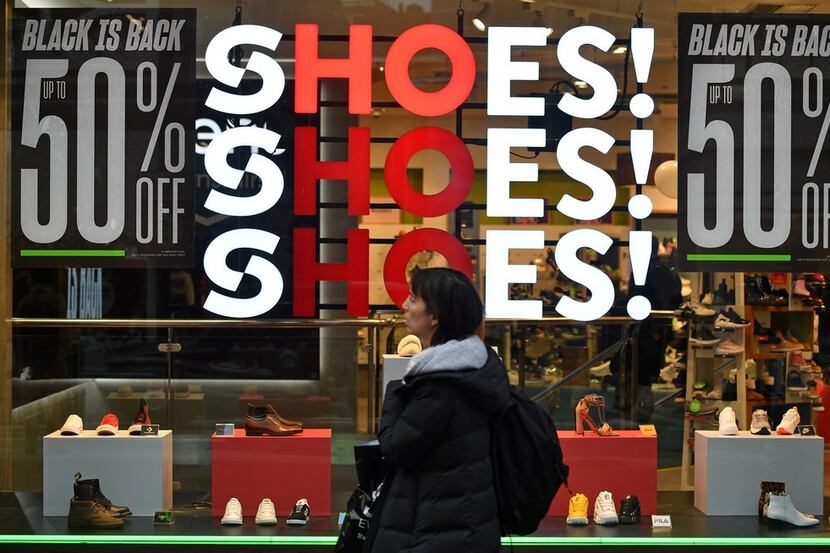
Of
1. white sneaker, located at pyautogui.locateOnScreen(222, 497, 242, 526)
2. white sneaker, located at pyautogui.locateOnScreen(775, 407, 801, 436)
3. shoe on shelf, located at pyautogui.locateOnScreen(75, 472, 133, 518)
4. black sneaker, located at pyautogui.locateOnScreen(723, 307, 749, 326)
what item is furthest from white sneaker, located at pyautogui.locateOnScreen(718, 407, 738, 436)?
shoe on shelf, located at pyautogui.locateOnScreen(75, 472, 133, 518)

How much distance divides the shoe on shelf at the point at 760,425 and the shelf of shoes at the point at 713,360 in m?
0.06

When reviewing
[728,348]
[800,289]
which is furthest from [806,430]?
[728,348]

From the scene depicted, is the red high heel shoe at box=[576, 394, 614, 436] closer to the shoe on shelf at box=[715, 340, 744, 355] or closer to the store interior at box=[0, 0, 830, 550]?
the store interior at box=[0, 0, 830, 550]

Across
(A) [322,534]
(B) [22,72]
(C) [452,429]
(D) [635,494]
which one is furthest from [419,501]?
(B) [22,72]

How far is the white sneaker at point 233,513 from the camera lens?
5336 millimetres

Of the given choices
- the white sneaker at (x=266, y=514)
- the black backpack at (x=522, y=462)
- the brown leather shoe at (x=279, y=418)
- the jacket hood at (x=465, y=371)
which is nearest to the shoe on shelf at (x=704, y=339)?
the brown leather shoe at (x=279, y=418)

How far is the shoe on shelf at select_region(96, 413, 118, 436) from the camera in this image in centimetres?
552

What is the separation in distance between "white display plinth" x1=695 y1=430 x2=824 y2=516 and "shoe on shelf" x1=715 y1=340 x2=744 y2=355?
0.90 m

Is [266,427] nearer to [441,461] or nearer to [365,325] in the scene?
[365,325]

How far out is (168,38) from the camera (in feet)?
18.3

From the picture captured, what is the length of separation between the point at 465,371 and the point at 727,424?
2698 mm

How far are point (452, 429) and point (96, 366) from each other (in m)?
2.80

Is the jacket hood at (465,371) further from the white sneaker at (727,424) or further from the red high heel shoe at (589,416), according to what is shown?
the white sneaker at (727,424)

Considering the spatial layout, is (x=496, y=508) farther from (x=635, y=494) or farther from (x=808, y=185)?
(x=808, y=185)
